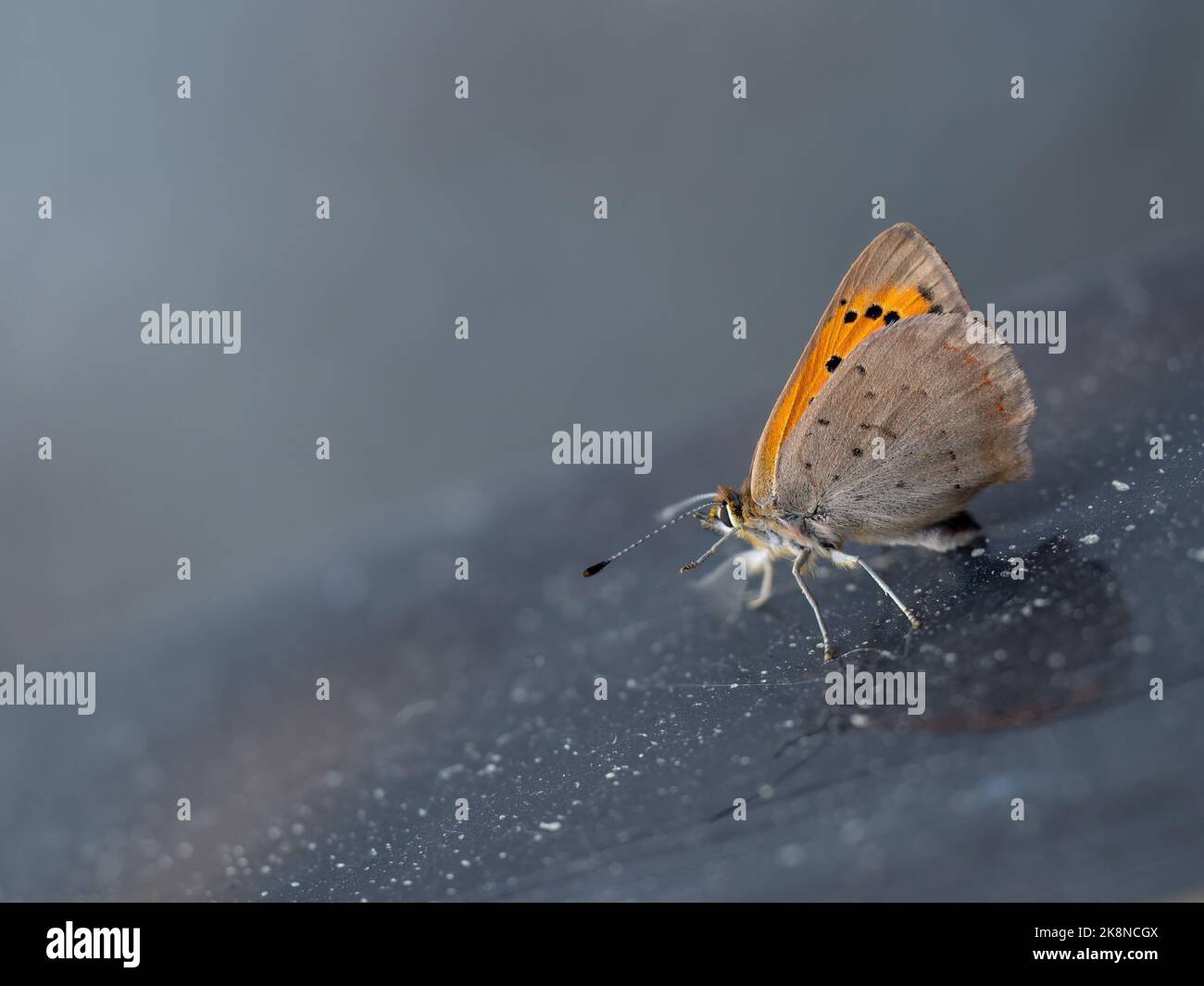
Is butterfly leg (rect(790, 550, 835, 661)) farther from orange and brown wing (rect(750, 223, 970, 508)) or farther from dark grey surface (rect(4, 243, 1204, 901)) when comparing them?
orange and brown wing (rect(750, 223, 970, 508))

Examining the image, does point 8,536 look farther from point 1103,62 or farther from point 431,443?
point 1103,62

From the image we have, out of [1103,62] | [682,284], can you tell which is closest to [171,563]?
[682,284]

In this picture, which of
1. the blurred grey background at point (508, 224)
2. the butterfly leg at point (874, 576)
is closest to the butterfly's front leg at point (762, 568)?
the butterfly leg at point (874, 576)

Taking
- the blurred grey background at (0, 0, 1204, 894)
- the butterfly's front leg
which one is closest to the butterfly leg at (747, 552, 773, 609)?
the butterfly's front leg

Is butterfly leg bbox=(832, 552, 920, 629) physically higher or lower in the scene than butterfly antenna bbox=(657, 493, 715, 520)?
lower

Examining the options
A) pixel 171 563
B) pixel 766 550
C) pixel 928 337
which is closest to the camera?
pixel 928 337

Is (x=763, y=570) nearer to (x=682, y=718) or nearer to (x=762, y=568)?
(x=762, y=568)
